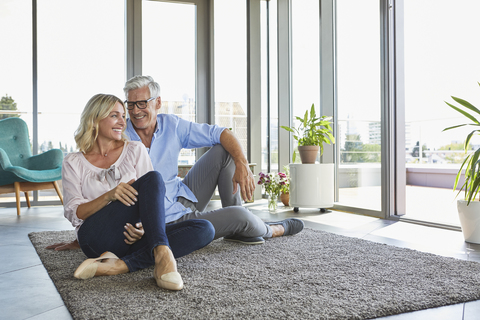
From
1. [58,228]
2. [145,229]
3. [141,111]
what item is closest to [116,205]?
[145,229]

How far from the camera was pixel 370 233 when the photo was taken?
104 inches

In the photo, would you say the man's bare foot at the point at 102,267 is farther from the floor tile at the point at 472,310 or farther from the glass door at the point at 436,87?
the glass door at the point at 436,87

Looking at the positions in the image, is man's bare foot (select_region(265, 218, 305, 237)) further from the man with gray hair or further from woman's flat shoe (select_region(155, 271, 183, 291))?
woman's flat shoe (select_region(155, 271, 183, 291))

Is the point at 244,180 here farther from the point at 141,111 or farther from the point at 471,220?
the point at 471,220

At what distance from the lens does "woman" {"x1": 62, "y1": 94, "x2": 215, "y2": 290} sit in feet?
4.96

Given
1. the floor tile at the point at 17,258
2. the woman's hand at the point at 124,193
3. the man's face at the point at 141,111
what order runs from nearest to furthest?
the woman's hand at the point at 124,193 < the floor tile at the point at 17,258 < the man's face at the point at 141,111

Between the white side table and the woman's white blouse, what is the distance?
2161mm

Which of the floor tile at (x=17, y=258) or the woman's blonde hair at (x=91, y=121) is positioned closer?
the woman's blonde hair at (x=91, y=121)

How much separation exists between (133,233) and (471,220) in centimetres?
185

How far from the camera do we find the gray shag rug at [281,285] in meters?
→ 1.19

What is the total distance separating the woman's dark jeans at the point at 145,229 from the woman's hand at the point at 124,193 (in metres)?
0.03

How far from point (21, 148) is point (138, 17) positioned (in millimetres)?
2024

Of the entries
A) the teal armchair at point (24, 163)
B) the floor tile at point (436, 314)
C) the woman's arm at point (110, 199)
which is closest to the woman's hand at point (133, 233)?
the woman's arm at point (110, 199)

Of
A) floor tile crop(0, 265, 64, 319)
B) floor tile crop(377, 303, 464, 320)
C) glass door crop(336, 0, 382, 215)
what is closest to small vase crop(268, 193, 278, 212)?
glass door crop(336, 0, 382, 215)
